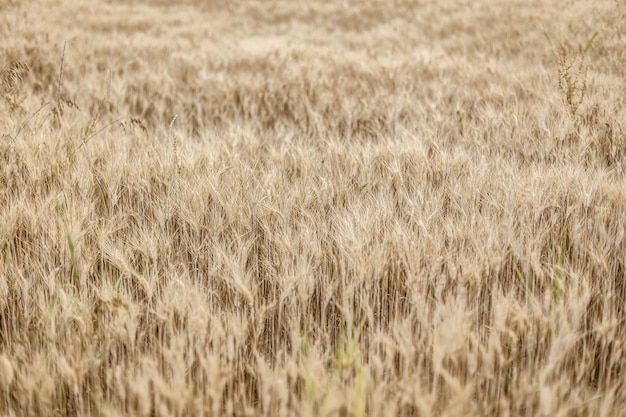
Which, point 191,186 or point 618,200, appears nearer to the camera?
point 618,200

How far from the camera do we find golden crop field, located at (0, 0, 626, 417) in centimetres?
89

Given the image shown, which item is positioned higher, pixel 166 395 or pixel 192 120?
pixel 192 120

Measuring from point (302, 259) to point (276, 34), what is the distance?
5.72 meters

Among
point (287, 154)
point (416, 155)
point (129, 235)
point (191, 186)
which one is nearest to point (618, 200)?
point (416, 155)

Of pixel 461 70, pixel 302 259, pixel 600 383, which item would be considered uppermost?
pixel 461 70

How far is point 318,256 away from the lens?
128cm

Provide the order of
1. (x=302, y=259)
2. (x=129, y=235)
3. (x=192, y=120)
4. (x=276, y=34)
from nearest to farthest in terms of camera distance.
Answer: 1. (x=302, y=259)
2. (x=129, y=235)
3. (x=192, y=120)
4. (x=276, y=34)

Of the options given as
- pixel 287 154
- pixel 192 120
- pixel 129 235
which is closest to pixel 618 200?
pixel 287 154

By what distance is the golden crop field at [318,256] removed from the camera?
0.89m

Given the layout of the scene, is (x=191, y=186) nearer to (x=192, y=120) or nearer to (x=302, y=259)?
(x=302, y=259)

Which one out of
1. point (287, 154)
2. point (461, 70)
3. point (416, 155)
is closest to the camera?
point (416, 155)

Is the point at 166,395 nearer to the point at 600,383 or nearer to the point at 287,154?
the point at 600,383

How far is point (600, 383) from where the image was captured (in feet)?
3.06

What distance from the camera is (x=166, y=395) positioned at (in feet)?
2.63
